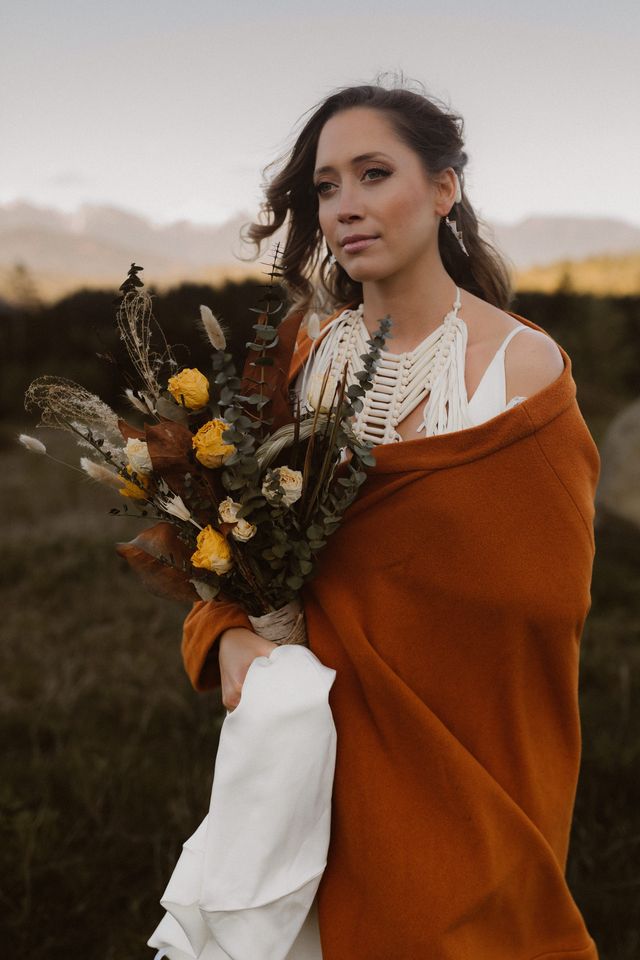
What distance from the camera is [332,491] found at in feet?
5.97

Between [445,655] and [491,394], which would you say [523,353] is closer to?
[491,394]

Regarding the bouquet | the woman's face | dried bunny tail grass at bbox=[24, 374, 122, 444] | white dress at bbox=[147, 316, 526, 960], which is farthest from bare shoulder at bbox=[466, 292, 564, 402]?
dried bunny tail grass at bbox=[24, 374, 122, 444]

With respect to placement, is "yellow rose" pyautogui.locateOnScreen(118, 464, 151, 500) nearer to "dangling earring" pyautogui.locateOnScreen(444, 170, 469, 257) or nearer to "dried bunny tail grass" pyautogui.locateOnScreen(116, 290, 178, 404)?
"dried bunny tail grass" pyautogui.locateOnScreen(116, 290, 178, 404)

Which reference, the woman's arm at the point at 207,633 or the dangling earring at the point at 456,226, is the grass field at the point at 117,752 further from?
the dangling earring at the point at 456,226

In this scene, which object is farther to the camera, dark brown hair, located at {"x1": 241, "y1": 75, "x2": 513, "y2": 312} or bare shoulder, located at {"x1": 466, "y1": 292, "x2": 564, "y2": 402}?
dark brown hair, located at {"x1": 241, "y1": 75, "x2": 513, "y2": 312}

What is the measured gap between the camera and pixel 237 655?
192 cm

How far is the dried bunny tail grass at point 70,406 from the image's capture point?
1.77m

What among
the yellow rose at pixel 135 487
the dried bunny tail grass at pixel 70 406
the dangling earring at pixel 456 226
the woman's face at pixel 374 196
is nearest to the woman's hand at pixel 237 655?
the yellow rose at pixel 135 487

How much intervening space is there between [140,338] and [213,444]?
0.30 meters

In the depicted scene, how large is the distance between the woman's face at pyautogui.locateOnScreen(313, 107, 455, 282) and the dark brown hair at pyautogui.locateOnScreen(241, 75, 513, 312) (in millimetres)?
48

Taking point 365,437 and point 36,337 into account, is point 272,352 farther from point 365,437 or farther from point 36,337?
point 36,337

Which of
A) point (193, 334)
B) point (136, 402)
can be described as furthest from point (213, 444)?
point (193, 334)

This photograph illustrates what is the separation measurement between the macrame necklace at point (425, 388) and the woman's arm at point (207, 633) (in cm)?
50

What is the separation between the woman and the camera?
1.86 meters
